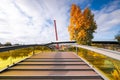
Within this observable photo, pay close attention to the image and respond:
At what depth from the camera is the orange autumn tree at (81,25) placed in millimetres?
38531

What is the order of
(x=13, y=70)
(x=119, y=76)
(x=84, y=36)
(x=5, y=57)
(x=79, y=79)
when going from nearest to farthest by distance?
(x=79, y=79) < (x=13, y=70) < (x=119, y=76) < (x=5, y=57) < (x=84, y=36)

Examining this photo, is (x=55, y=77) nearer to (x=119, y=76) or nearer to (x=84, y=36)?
(x=119, y=76)

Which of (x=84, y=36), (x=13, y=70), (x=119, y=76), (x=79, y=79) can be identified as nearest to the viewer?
(x=79, y=79)

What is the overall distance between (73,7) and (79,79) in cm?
3689

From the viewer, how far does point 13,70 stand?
636cm

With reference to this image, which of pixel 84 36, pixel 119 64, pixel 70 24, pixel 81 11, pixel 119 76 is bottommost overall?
pixel 119 76

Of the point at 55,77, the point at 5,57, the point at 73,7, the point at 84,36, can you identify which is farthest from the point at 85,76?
the point at 73,7

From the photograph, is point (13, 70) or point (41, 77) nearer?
point (41, 77)

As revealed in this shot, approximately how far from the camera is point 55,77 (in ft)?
17.3

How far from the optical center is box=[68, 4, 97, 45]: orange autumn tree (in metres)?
38.5

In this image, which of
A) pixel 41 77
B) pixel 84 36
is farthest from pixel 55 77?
→ pixel 84 36

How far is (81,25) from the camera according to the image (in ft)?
126

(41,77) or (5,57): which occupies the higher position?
(5,57)

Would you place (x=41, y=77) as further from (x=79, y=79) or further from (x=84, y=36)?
(x=84, y=36)
